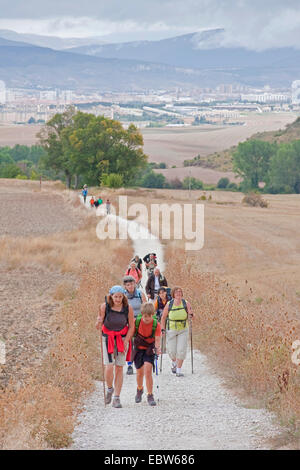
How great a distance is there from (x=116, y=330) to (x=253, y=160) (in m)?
120

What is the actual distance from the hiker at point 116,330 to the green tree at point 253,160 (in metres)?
117

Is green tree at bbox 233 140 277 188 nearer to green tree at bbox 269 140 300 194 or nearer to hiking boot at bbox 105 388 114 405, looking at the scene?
green tree at bbox 269 140 300 194

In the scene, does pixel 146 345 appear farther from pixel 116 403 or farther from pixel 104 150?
pixel 104 150

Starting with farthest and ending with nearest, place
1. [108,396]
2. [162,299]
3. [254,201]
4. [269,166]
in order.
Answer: [269,166]
[254,201]
[162,299]
[108,396]

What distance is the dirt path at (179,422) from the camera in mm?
8531

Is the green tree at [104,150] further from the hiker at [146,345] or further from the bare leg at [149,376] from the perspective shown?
the bare leg at [149,376]

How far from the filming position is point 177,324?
12.2 metres

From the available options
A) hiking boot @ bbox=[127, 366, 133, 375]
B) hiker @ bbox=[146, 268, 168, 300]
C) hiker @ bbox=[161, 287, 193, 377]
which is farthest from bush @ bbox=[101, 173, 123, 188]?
hiker @ bbox=[161, 287, 193, 377]

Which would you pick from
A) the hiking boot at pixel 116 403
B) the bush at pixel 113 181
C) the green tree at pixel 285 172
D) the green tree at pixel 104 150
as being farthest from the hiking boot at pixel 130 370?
the green tree at pixel 285 172

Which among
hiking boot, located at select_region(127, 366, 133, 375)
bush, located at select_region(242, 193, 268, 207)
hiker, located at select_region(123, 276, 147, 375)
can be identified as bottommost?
bush, located at select_region(242, 193, 268, 207)

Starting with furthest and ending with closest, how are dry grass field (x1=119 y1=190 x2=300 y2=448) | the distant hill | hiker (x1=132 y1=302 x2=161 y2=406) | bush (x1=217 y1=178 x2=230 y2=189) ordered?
1. the distant hill
2. bush (x1=217 y1=178 x2=230 y2=189)
3. dry grass field (x1=119 y1=190 x2=300 y2=448)
4. hiker (x1=132 y1=302 x2=161 y2=406)

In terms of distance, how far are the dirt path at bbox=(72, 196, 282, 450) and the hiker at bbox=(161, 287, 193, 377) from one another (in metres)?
0.58

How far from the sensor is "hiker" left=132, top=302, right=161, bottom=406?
10367 millimetres

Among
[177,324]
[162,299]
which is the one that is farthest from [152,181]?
[177,324]
